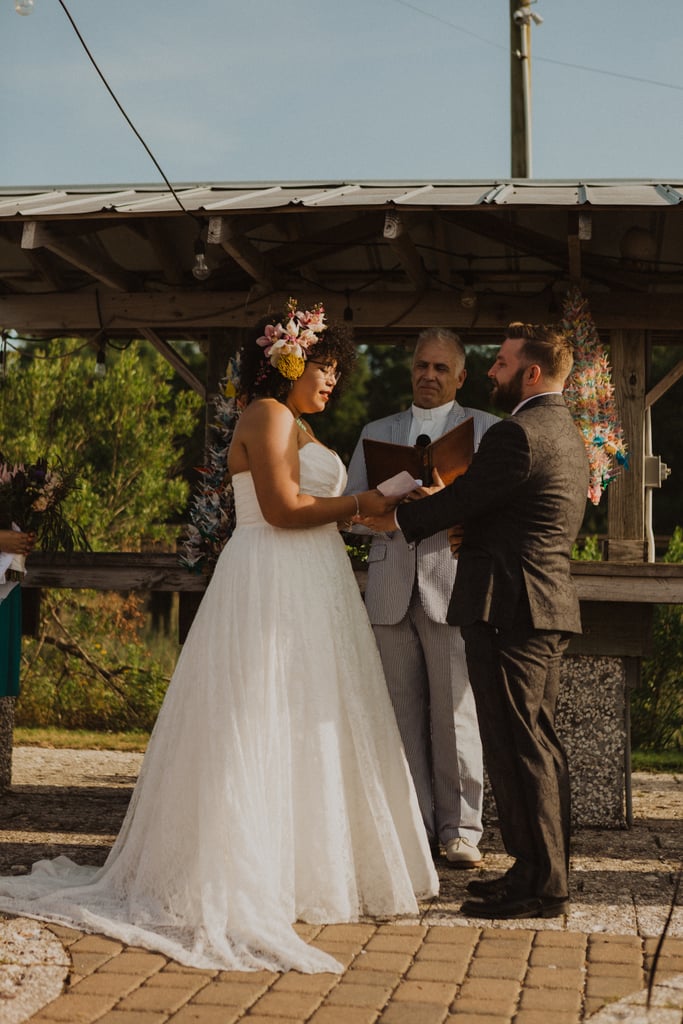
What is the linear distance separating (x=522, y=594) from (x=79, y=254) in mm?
3565

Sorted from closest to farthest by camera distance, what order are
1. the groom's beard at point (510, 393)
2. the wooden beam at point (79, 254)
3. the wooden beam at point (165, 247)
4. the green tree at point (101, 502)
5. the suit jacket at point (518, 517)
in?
the suit jacket at point (518, 517) → the groom's beard at point (510, 393) → the wooden beam at point (79, 254) → the wooden beam at point (165, 247) → the green tree at point (101, 502)

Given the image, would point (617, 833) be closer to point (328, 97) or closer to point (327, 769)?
point (327, 769)

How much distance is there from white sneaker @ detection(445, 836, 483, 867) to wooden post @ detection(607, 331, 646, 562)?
2.08 m

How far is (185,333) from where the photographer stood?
8.17m

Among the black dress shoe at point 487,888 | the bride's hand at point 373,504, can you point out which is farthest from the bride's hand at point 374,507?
the black dress shoe at point 487,888

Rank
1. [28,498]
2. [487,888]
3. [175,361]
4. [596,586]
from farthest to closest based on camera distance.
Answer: [175,361]
[28,498]
[596,586]
[487,888]

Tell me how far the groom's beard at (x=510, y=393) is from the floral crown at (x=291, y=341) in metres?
0.71

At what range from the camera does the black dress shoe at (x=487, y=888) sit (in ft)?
14.9

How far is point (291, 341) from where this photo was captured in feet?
15.2

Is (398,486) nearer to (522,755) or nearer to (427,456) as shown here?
(427,456)

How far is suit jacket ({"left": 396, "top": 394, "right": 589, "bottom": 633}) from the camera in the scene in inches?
169

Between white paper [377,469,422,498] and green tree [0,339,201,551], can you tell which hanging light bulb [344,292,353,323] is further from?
green tree [0,339,201,551]

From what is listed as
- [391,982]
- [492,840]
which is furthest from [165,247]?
[391,982]

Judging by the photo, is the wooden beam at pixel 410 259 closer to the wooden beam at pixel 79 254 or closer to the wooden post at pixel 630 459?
the wooden post at pixel 630 459
